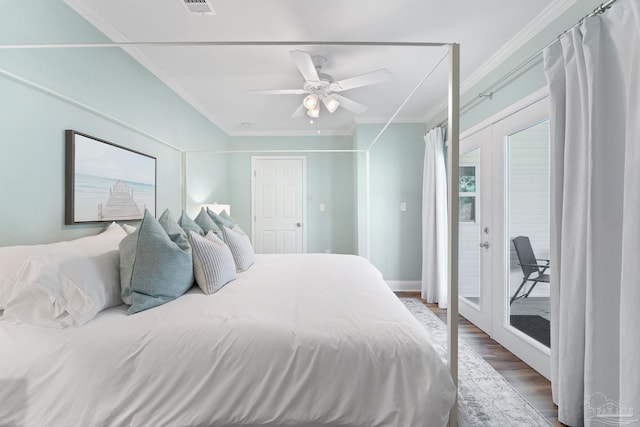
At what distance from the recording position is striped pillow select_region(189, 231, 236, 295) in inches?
65.2

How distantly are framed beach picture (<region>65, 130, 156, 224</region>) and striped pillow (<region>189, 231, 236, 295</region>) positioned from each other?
0.78 m

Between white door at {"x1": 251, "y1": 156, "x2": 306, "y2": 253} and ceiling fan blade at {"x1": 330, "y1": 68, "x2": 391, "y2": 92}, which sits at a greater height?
ceiling fan blade at {"x1": 330, "y1": 68, "x2": 391, "y2": 92}

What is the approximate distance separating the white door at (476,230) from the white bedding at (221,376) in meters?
1.94

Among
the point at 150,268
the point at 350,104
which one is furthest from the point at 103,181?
the point at 350,104

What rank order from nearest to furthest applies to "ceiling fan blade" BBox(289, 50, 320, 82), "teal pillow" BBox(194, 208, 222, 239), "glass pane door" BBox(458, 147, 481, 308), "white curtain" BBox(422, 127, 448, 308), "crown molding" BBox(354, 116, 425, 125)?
1. "ceiling fan blade" BBox(289, 50, 320, 82)
2. "teal pillow" BBox(194, 208, 222, 239)
3. "glass pane door" BBox(458, 147, 481, 308)
4. "white curtain" BBox(422, 127, 448, 308)
5. "crown molding" BBox(354, 116, 425, 125)

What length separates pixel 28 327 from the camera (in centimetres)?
118

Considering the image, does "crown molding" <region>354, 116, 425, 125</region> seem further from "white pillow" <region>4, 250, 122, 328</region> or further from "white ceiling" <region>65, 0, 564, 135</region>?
"white pillow" <region>4, 250, 122, 328</region>

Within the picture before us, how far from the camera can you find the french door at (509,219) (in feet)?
7.14

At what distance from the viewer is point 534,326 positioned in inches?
88.7

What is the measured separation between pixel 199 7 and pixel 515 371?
11.0 feet

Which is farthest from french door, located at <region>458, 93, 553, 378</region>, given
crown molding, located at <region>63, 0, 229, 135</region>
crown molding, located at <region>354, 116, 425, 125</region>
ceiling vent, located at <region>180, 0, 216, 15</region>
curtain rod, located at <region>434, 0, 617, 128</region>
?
crown molding, located at <region>63, 0, 229, 135</region>

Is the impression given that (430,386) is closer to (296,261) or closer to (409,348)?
(409,348)

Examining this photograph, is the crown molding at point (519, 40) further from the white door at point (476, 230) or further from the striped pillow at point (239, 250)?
the striped pillow at point (239, 250)

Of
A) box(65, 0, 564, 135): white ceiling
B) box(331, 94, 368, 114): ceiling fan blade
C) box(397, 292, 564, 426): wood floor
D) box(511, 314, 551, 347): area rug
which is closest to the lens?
box(397, 292, 564, 426): wood floor
